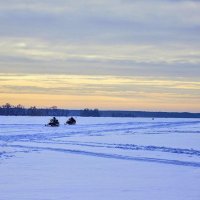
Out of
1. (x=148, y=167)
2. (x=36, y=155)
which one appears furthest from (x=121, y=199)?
(x=36, y=155)

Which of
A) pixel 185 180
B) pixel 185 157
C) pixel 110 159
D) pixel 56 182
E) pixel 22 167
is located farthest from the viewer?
pixel 185 157

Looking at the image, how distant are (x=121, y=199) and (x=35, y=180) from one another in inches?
116

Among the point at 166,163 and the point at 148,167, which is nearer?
the point at 148,167

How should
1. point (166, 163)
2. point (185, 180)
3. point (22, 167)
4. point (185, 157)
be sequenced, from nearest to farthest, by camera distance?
point (185, 180) < point (22, 167) < point (166, 163) < point (185, 157)

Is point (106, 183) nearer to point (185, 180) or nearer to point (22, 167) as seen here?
point (185, 180)

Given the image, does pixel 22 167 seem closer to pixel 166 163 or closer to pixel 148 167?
pixel 148 167

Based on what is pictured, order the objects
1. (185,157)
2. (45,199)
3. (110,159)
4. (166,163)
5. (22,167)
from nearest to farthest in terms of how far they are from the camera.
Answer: (45,199) < (22,167) < (166,163) < (110,159) < (185,157)

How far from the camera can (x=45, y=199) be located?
8.49 metres

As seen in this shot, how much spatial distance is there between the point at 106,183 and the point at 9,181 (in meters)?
2.38

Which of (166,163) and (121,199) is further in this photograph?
(166,163)

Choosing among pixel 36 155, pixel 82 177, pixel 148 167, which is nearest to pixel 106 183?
pixel 82 177

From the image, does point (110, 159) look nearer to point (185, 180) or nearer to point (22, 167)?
point (22, 167)

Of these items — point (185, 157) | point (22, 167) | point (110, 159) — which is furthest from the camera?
point (185, 157)

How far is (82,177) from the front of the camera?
1142 cm
